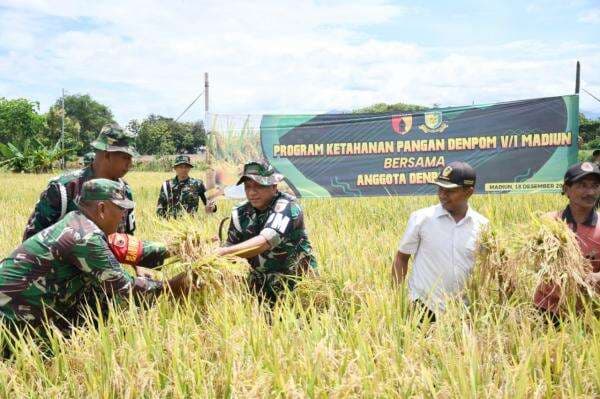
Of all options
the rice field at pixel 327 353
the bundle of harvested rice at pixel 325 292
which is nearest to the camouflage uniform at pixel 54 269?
the rice field at pixel 327 353

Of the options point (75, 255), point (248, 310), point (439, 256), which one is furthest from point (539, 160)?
point (75, 255)

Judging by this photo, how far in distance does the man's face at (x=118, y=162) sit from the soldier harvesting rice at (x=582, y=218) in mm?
2617

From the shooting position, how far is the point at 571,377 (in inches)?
85.4

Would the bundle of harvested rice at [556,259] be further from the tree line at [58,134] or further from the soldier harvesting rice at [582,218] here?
the tree line at [58,134]

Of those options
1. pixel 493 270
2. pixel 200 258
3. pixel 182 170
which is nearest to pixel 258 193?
pixel 200 258

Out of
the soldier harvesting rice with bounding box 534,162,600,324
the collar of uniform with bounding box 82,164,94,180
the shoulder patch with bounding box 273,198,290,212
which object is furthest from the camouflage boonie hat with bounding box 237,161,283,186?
the soldier harvesting rice with bounding box 534,162,600,324

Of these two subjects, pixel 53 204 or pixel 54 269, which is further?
pixel 53 204

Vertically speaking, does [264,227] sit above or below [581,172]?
below

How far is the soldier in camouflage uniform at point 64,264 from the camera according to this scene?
259 cm

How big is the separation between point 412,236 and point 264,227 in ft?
2.81

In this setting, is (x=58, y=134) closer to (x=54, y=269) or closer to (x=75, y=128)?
(x=75, y=128)

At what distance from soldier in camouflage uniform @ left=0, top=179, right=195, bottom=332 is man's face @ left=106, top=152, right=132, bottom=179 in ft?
3.05

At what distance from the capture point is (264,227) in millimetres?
3271

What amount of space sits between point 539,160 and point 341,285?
6.56 m
